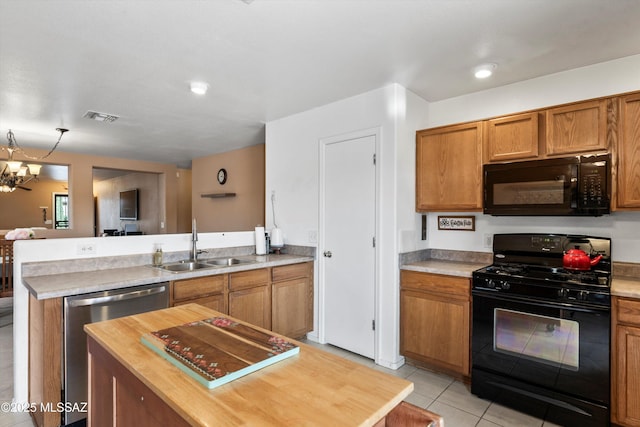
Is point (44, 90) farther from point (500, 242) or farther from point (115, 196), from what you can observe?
point (115, 196)

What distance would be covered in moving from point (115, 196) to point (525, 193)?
10.1 m

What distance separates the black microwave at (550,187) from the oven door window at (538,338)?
0.79 meters

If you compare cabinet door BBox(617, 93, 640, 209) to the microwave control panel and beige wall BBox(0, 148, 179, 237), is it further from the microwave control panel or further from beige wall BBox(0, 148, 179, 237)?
beige wall BBox(0, 148, 179, 237)

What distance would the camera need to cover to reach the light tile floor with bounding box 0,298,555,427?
2.16m

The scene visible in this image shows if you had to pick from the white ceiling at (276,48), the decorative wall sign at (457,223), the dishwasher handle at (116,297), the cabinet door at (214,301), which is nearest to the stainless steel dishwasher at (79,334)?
the dishwasher handle at (116,297)

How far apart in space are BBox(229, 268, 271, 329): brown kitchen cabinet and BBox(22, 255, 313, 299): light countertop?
0.32 feet

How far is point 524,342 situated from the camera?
228 centimetres

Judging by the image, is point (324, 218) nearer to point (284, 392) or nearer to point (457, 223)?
point (457, 223)

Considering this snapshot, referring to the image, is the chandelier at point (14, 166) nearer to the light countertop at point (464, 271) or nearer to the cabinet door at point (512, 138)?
the light countertop at point (464, 271)

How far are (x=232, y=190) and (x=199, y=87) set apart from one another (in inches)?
117

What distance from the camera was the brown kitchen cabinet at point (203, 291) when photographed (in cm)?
251

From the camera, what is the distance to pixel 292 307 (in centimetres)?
337

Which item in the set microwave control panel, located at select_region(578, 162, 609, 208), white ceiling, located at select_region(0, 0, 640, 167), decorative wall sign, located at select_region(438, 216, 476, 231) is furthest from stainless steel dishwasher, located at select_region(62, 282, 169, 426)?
microwave control panel, located at select_region(578, 162, 609, 208)

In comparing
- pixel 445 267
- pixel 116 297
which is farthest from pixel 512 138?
pixel 116 297
